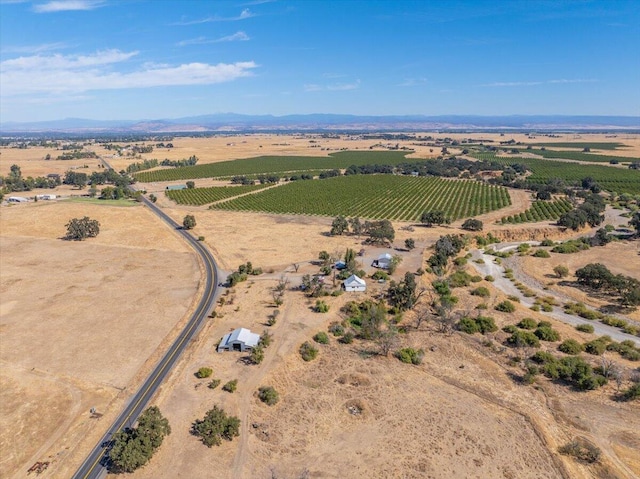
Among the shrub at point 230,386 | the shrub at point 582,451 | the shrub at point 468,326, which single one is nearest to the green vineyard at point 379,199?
the shrub at point 468,326

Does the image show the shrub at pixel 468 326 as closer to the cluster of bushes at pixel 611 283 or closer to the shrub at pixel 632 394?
the shrub at pixel 632 394

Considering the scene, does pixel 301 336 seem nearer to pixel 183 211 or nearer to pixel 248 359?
pixel 248 359

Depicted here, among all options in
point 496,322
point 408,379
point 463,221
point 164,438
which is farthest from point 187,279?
point 463,221

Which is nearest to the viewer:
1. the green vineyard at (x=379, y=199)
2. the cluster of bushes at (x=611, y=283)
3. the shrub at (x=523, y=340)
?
the shrub at (x=523, y=340)

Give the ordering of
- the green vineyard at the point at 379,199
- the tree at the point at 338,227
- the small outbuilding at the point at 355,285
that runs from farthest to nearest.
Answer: the green vineyard at the point at 379,199
the tree at the point at 338,227
the small outbuilding at the point at 355,285

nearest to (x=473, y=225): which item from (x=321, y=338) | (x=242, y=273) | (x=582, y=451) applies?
(x=242, y=273)

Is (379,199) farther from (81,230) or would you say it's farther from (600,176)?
(600,176)

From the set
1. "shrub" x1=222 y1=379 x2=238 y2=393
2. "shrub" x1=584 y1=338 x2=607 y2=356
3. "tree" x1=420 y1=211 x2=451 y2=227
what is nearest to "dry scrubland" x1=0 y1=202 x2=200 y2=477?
"shrub" x1=222 y1=379 x2=238 y2=393
